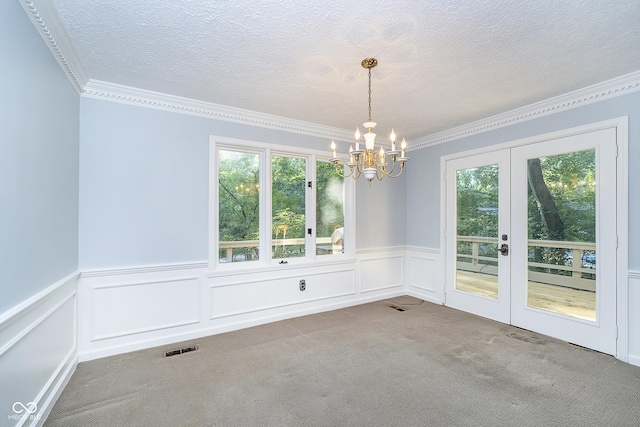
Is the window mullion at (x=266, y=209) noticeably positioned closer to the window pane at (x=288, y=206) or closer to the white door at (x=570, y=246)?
the window pane at (x=288, y=206)

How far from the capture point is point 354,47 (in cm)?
216

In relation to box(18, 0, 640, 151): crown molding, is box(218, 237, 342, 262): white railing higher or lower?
lower

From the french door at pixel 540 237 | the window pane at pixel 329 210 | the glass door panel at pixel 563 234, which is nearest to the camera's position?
the french door at pixel 540 237

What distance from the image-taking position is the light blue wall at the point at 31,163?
1505 millimetres

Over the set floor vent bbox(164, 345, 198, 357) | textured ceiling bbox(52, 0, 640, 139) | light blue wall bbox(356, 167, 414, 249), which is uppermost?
textured ceiling bbox(52, 0, 640, 139)

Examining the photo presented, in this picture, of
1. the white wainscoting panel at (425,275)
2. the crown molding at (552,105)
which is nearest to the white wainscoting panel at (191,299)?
the white wainscoting panel at (425,275)

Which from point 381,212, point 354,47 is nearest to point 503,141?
point 381,212

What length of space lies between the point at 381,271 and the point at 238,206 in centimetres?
249

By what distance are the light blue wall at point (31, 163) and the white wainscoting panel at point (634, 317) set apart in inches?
181

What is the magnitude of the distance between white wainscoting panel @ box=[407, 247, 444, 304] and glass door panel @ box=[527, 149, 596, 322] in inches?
47.7

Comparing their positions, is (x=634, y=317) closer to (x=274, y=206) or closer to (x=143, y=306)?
(x=274, y=206)

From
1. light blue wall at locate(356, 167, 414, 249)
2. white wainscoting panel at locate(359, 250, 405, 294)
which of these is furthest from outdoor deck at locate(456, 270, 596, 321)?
light blue wall at locate(356, 167, 414, 249)

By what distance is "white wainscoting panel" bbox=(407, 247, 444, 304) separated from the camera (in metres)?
4.44

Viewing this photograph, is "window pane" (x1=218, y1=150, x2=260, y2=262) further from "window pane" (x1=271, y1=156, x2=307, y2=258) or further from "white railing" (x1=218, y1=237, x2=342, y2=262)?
"window pane" (x1=271, y1=156, x2=307, y2=258)
